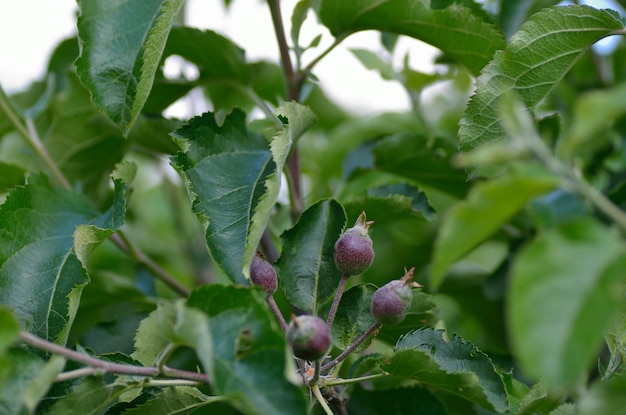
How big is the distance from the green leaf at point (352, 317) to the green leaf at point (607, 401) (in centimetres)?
47

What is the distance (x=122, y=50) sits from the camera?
125cm

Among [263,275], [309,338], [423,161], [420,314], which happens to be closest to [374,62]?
[423,161]

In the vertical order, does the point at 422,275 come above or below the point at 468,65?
below

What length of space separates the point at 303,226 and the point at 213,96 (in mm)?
982

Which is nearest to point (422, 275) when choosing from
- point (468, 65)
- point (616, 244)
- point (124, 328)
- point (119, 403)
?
point (468, 65)

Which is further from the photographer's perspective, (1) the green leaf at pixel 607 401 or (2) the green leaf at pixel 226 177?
(2) the green leaf at pixel 226 177

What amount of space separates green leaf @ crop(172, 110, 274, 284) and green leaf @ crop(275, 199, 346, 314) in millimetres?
91

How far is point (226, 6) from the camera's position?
2297 mm

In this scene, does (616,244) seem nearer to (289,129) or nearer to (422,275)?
(289,129)

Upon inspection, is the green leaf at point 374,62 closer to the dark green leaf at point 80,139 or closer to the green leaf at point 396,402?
the dark green leaf at point 80,139

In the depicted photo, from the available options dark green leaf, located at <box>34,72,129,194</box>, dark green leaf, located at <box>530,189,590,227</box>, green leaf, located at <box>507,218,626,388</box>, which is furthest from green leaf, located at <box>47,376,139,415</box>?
dark green leaf, located at <box>530,189,590,227</box>

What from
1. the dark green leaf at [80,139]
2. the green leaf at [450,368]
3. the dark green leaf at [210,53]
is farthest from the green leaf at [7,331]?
the dark green leaf at [80,139]

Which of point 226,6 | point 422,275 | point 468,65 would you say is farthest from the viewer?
point 226,6

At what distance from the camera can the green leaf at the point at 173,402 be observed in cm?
106
